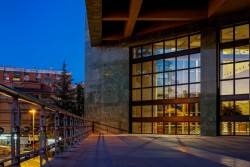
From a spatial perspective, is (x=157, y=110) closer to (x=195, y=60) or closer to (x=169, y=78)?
(x=169, y=78)

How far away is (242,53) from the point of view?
2552cm

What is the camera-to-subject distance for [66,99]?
145ft

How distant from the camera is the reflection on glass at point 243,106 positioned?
82.6 feet

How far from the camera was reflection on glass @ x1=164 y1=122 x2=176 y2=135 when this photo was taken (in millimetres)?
30272

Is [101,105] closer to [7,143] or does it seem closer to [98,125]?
[98,125]

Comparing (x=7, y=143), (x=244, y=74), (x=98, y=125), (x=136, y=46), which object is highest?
(x=136, y=46)

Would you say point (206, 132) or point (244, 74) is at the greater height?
point (244, 74)

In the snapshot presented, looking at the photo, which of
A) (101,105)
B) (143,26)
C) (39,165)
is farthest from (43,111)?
(101,105)

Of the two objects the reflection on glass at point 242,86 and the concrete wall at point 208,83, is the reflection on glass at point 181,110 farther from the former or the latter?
the reflection on glass at point 242,86

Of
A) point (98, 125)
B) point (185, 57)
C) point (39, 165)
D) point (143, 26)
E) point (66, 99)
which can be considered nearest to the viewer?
point (39, 165)

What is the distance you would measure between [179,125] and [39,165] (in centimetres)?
2413

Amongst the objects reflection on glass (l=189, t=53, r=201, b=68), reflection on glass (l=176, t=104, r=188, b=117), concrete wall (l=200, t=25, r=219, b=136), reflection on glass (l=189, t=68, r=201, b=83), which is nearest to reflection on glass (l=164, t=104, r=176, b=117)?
reflection on glass (l=176, t=104, r=188, b=117)

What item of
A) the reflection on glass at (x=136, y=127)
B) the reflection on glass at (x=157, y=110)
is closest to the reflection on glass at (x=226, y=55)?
the reflection on glass at (x=157, y=110)

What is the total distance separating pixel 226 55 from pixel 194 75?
332 centimetres
